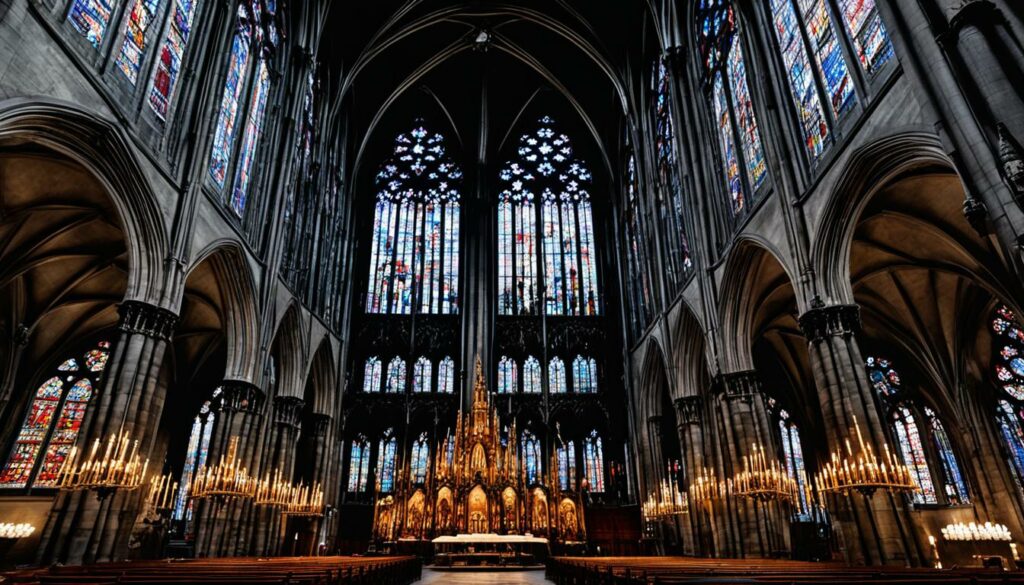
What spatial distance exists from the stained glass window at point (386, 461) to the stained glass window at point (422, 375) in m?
2.80

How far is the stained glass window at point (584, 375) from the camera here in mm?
31417

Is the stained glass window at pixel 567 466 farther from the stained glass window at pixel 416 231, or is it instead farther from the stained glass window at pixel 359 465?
the stained glass window at pixel 359 465

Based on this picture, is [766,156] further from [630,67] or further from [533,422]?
[533,422]

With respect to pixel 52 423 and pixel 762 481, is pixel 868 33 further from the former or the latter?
pixel 52 423

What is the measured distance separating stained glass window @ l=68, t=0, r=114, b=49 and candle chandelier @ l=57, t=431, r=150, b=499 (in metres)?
8.60

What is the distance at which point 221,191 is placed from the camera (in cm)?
1770

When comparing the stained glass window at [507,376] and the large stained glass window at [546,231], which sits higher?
the large stained glass window at [546,231]

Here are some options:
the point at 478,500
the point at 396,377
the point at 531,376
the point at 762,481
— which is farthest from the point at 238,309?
the point at 531,376

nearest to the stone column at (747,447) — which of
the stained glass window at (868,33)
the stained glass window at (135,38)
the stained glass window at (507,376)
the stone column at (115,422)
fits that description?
the stained glass window at (868,33)

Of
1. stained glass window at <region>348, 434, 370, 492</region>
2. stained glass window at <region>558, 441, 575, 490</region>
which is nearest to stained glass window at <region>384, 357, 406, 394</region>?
stained glass window at <region>348, 434, 370, 492</region>

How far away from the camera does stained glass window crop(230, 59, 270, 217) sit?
62.2ft

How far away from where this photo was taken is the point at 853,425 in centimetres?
1227

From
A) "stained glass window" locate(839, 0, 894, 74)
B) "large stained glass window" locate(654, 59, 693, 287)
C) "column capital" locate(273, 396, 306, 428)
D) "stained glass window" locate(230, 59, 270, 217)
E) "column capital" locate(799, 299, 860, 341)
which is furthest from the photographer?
"large stained glass window" locate(654, 59, 693, 287)

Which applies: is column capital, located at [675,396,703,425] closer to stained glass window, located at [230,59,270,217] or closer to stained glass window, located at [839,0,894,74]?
stained glass window, located at [839,0,894,74]
